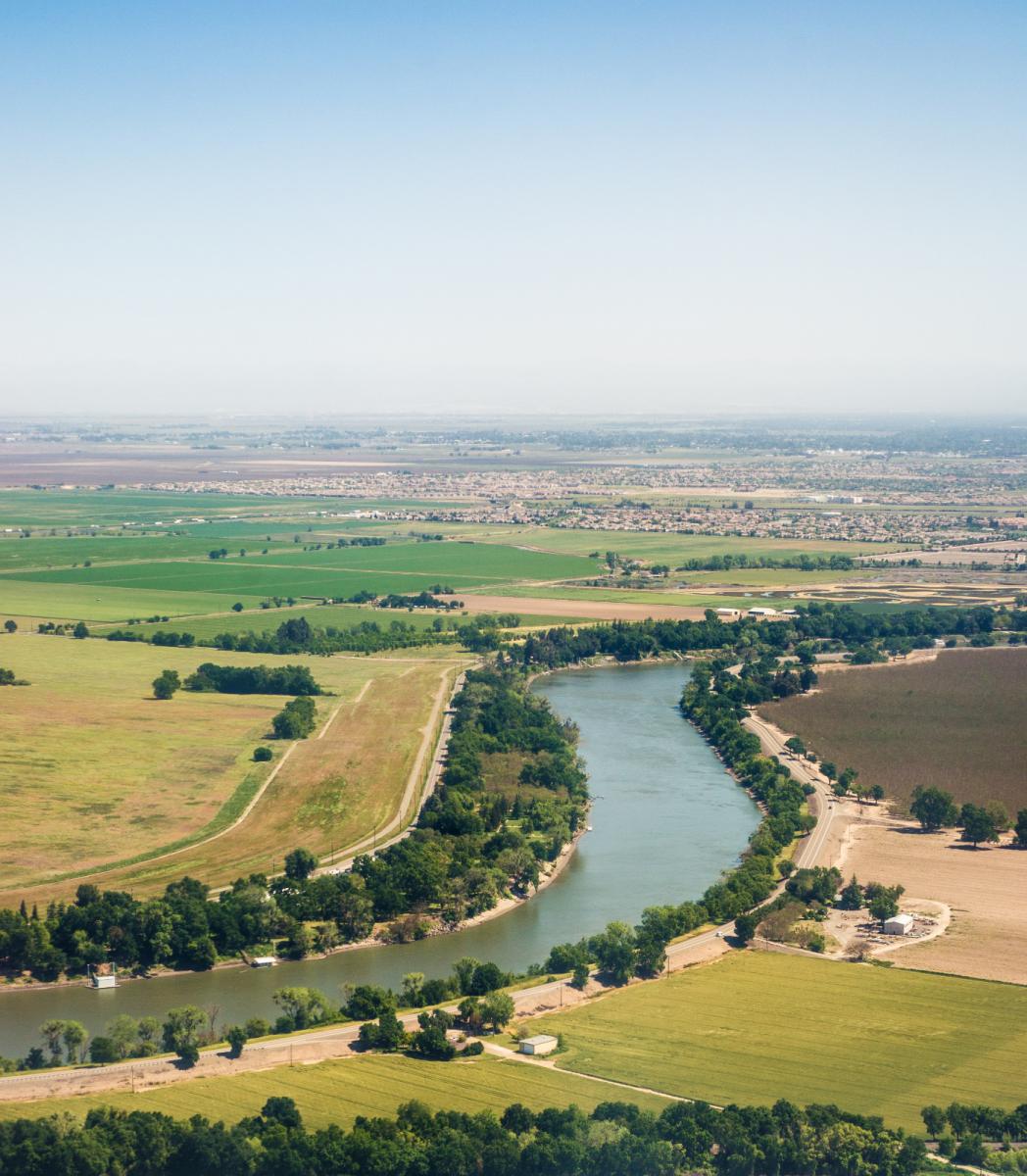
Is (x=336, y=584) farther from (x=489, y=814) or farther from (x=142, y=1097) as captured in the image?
(x=142, y=1097)

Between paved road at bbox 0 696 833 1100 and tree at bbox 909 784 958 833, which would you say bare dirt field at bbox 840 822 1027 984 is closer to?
tree at bbox 909 784 958 833

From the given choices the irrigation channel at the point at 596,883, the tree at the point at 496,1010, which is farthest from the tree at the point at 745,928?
the tree at the point at 496,1010

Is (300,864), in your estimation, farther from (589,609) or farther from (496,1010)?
(589,609)

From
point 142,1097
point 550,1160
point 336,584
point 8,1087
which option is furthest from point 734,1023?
point 336,584

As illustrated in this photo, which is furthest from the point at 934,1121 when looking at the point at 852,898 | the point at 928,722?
the point at 928,722

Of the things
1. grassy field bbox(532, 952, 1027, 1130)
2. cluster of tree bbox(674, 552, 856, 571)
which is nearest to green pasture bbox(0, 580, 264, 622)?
cluster of tree bbox(674, 552, 856, 571)

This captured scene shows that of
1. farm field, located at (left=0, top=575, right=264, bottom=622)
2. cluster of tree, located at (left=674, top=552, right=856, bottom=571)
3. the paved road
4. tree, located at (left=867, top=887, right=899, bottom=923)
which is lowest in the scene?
the paved road

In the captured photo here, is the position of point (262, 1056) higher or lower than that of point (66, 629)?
lower
